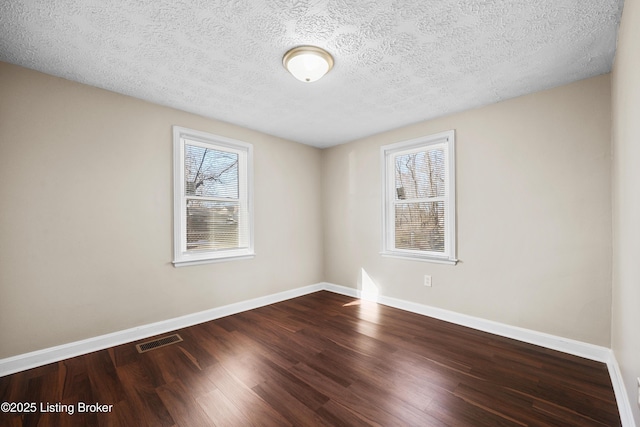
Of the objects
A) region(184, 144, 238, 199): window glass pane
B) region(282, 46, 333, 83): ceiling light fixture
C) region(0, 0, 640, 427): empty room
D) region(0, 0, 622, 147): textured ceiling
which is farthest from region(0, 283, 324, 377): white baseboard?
region(282, 46, 333, 83): ceiling light fixture

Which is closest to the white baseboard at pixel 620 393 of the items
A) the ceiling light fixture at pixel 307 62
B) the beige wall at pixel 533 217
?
the beige wall at pixel 533 217

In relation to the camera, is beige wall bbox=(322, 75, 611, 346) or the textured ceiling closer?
the textured ceiling

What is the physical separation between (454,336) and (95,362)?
330 cm

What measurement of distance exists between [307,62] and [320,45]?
0.15 m

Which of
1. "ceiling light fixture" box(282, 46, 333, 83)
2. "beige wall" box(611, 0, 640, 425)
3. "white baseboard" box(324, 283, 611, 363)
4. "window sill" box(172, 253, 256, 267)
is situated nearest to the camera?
"beige wall" box(611, 0, 640, 425)

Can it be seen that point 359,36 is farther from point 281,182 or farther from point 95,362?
point 95,362

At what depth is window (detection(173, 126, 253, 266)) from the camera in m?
3.17

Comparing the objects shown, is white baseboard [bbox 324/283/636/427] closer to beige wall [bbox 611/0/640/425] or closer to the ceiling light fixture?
beige wall [bbox 611/0/640/425]

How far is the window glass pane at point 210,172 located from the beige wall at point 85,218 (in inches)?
9.5

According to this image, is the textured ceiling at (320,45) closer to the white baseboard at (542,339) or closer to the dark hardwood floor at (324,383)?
the white baseboard at (542,339)

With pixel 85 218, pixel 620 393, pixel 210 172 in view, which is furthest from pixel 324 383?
pixel 210 172

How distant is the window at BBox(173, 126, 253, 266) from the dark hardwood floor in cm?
101

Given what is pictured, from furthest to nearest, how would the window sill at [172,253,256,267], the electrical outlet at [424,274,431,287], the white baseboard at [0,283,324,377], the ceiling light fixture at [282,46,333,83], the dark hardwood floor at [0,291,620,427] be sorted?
1. the electrical outlet at [424,274,431,287]
2. the window sill at [172,253,256,267]
3. the white baseboard at [0,283,324,377]
4. the ceiling light fixture at [282,46,333,83]
5. the dark hardwood floor at [0,291,620,427]

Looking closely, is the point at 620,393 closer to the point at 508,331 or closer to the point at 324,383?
the point at 508,331
